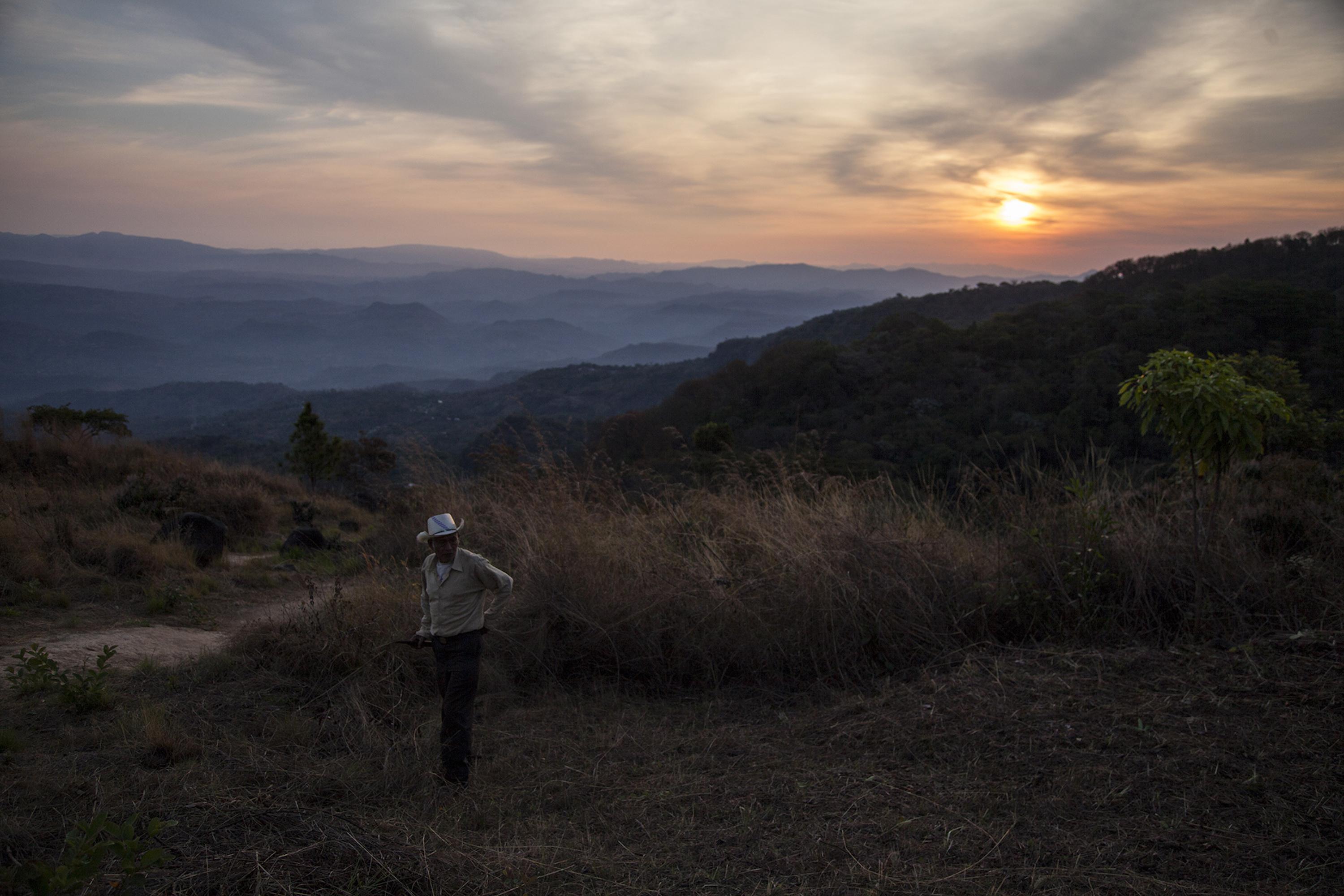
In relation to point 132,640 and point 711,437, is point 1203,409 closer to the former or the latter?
point 132,640

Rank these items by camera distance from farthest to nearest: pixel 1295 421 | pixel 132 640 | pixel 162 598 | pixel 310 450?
pixel 310 450
pixel 1295 421
pixel 162 598
pixel 132 640

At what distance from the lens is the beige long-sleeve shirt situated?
12.4 ft

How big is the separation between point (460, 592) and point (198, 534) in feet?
19.7

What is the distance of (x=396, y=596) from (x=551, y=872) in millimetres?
3196

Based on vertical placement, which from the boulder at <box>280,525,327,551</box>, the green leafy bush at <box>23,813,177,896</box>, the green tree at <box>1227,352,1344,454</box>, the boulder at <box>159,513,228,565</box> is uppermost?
the green tree at <box>1227,352,1344,454</box>

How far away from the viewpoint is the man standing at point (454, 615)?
12.2 feet

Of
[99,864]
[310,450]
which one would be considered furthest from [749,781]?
[310,450]

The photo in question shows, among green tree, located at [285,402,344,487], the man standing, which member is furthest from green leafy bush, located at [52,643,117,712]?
green tree, located at [285,402,344,487]

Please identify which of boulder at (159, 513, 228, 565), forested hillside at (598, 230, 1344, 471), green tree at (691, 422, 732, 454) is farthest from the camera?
forested hillside at (598, 230, 1344, 471)

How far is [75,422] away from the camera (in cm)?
1348

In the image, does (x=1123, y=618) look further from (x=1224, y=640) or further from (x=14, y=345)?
(x=14, y=345)

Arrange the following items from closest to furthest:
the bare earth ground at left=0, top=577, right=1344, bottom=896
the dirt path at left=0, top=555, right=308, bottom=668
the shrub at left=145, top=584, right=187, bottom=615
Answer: the bare earth ground at left=0, top=577, right=1344, bottom=896
the dirt path at left=0, top=555, right=308, bottom=668
the shrub at left=145, top=584, right=187, bottom=615

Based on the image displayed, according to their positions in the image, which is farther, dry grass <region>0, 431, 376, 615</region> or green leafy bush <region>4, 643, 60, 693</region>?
dry grass <region>0, 431, 376, 615</region>

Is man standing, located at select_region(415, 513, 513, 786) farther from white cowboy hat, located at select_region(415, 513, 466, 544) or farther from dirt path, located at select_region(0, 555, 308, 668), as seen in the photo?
dirt path, located at select_region(0, 555, 308, 668)
